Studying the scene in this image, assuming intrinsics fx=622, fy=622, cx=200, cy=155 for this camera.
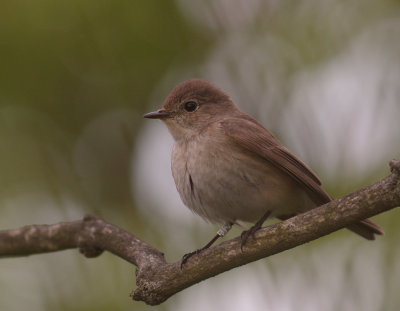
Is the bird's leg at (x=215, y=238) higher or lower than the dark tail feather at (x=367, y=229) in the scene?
higher

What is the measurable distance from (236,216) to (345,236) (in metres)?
1.23

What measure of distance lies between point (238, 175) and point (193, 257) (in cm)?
96

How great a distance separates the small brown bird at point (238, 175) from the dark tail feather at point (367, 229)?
0.58 meters

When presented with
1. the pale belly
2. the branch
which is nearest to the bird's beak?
the pale belly

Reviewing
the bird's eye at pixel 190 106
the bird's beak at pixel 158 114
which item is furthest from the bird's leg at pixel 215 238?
the bird's eye at pixel 190 106

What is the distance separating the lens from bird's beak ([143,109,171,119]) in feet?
15.2

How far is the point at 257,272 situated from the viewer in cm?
331

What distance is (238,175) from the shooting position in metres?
4.24

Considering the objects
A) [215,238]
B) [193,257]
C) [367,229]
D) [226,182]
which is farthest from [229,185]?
[367,229]

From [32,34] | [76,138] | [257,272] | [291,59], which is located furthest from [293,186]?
[32,34]

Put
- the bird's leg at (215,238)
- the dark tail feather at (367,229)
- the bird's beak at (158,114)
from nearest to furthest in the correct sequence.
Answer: the dark tail feather at (367,229) → the bird's leg at (215,238) → the bird's beak at (158,114)

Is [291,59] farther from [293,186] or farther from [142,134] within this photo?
[142,134]

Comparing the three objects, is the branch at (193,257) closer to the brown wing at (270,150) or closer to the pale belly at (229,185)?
the pale belly at (229,185)

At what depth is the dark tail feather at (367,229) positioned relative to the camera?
329 cm
